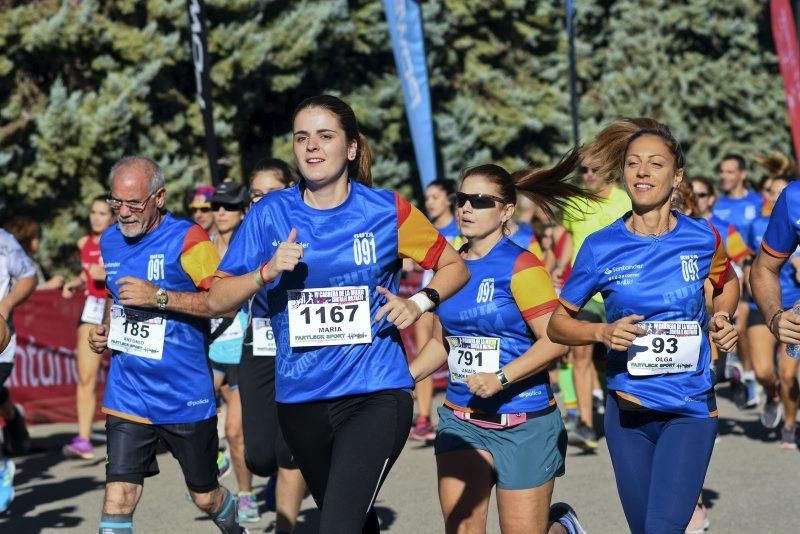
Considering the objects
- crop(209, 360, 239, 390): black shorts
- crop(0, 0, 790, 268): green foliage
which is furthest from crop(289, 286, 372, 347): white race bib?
crop(0, 0, 790, 268): green foliage

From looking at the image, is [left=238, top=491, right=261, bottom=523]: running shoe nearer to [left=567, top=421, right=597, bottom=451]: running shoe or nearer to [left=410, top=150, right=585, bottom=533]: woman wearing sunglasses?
[left=410, top=150, right=585, bottom=533]: woman wearing sunglasses

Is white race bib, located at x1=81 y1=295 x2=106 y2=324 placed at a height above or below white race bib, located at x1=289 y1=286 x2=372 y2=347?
below

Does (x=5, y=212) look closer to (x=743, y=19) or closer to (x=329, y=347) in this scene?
(x=329, y=347)

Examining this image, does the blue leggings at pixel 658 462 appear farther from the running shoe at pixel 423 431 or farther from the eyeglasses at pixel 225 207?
the running shoe at pixel 423 431

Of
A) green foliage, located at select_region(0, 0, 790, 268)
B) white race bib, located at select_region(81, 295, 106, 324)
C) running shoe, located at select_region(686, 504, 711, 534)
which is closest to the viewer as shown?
running shoe, located at select_region(686, 504, 711, 534)

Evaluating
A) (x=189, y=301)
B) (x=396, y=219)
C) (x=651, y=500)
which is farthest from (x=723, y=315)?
(x=189, y=301)

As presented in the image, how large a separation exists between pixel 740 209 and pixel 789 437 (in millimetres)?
3675

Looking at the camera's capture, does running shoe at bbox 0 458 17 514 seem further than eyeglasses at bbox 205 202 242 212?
Yes

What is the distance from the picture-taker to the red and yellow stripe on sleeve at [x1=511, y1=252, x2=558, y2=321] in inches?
231

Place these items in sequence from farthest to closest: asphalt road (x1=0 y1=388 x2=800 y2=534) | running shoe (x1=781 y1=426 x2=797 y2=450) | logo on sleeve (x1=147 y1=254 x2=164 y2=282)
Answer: running shoe (x1=781 y1=426 x2=797 y2=450) → asphalt road (x1=0 y1=388 x2=800 y2=534) → logo on sleeve (x1=147 y1=254 x2=164 y2=282)

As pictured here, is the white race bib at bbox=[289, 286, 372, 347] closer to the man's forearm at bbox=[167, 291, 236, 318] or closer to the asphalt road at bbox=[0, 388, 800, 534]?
the man's forearm at bbox=[167, 291, 236, 318]

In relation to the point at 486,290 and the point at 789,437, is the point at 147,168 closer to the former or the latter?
the point at 486,290

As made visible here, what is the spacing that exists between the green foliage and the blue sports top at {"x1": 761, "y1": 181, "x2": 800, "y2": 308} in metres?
10.8

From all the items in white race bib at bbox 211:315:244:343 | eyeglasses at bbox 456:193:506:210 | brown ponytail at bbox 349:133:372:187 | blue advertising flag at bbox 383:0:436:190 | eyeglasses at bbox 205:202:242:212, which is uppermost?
blue advertising flag at bbox 383:0:436:190
